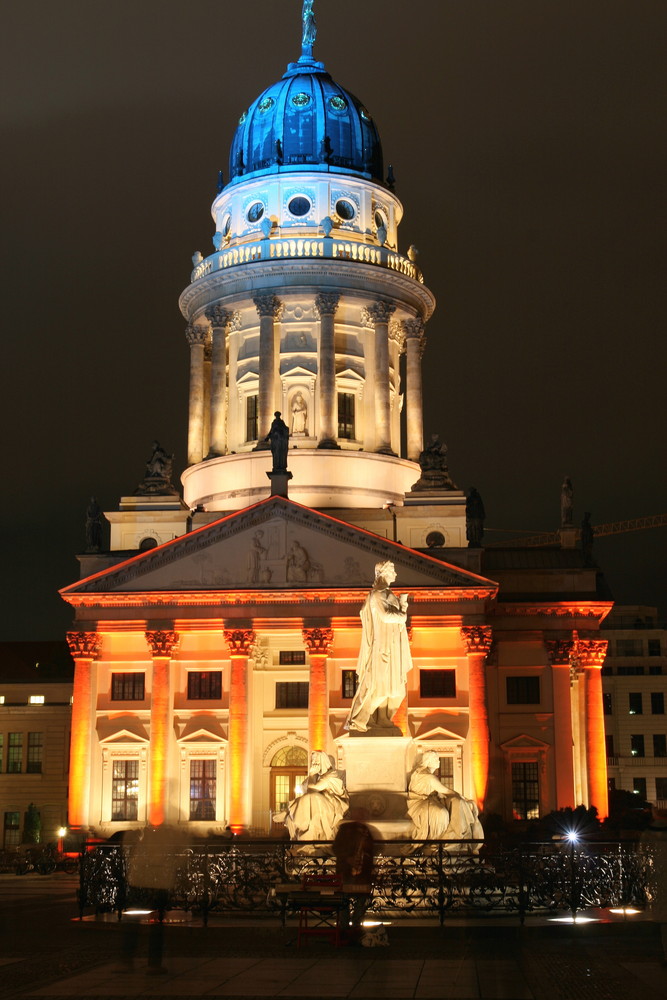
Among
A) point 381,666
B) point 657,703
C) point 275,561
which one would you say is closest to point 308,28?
point 275,561

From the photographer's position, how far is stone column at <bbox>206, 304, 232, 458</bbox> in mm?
78562

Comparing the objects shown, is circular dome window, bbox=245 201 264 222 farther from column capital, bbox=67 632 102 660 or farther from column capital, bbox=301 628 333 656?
column capital, bbox=301 628 333 656

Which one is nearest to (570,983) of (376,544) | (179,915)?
(179,915)

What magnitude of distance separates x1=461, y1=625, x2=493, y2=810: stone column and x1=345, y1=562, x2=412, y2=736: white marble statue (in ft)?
109

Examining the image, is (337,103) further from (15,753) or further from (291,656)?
(15,753)

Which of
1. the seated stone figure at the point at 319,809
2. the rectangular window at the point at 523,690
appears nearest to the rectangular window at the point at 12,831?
the rectangular window at the point at 523,690

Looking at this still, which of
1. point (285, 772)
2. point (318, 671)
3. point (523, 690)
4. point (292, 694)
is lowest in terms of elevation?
point (285, 772)

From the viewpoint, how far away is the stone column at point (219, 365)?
78.6m

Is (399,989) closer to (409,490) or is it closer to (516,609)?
(516,609)

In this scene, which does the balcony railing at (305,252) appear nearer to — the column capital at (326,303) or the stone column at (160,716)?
the column capital at (326,303)

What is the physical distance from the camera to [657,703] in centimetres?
9988

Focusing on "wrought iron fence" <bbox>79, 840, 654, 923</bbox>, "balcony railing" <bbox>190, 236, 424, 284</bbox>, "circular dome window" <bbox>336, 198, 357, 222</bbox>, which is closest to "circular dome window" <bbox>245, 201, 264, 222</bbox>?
"balcony railing" <bbox>190, 236, 424, 284</bbox>

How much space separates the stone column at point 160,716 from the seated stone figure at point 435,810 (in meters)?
35.8

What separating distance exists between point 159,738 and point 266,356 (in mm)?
23102
